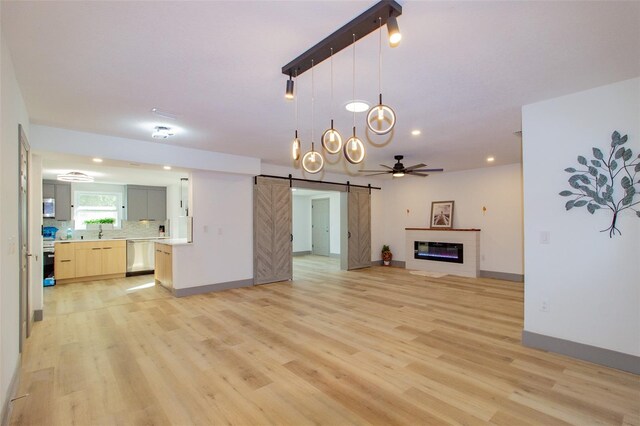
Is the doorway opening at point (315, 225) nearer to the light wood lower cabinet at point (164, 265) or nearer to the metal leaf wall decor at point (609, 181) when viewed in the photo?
the light wood lower cabinet at point (164, 265)

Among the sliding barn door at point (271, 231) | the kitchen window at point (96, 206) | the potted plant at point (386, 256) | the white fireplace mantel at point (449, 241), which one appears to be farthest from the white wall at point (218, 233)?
the white fireplace mantel at point (449, 241)

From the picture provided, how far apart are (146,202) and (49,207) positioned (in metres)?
2.14

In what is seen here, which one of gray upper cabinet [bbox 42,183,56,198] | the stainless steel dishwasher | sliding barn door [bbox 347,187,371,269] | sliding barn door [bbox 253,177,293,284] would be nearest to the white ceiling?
sliding barn door [bbox 253,177,293,284]

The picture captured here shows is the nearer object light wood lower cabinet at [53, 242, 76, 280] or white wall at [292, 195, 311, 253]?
light wood lower cabinet at [53, 242, 76, 280]

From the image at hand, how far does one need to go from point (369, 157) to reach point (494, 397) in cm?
480

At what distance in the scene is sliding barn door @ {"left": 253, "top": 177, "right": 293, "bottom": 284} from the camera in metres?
6.84

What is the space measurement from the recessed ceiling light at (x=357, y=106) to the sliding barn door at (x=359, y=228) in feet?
16.8

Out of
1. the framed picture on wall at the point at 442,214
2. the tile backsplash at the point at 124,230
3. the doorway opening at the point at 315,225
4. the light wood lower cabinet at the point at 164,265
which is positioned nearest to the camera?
the light wood lower cabinet at the point at 164,265

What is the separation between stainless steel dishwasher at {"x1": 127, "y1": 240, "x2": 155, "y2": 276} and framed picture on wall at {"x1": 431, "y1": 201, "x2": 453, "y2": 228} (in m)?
7.46

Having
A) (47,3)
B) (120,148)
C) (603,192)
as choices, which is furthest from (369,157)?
(47,3)

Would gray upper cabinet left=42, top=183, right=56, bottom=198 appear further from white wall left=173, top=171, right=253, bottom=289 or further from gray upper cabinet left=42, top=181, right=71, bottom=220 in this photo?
white wall left=173, top=171, right=253, bottom=289

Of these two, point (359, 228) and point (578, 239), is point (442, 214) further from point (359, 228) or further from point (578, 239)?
point (578, 239)

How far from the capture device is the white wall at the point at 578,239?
292 centimetres

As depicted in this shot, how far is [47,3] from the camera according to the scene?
187cm
